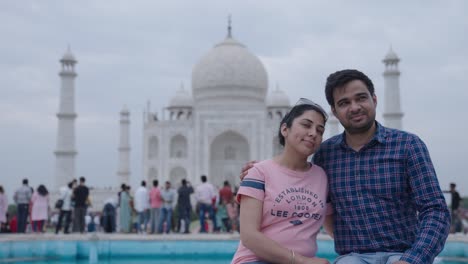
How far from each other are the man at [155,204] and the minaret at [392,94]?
15.1 m

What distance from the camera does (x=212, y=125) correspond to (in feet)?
81.1

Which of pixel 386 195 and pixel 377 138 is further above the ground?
pixel 377 138

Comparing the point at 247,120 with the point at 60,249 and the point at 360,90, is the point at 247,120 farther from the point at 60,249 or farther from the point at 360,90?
the point at 360,90

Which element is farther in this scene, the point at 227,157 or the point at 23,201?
the point at 227,157

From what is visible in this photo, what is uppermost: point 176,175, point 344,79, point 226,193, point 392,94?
point 392,94

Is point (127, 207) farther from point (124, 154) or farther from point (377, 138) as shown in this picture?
point (124, 154)

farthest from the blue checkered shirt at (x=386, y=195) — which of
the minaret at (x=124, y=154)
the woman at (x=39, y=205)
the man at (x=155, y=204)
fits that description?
the minaret at (x=124, y=154)

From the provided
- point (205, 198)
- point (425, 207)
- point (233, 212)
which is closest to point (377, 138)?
point (425, 207)

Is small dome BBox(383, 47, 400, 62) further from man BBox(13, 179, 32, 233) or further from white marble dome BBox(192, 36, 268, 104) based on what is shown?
man BBox(13, 179, 32, 233)

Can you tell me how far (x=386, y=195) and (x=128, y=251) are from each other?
576cm

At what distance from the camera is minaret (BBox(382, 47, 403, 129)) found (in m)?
23.4

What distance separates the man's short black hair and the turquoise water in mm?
5103

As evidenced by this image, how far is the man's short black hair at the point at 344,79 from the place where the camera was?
6.78ft

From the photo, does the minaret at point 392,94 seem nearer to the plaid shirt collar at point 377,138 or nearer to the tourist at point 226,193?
the tourist at point 226,193
